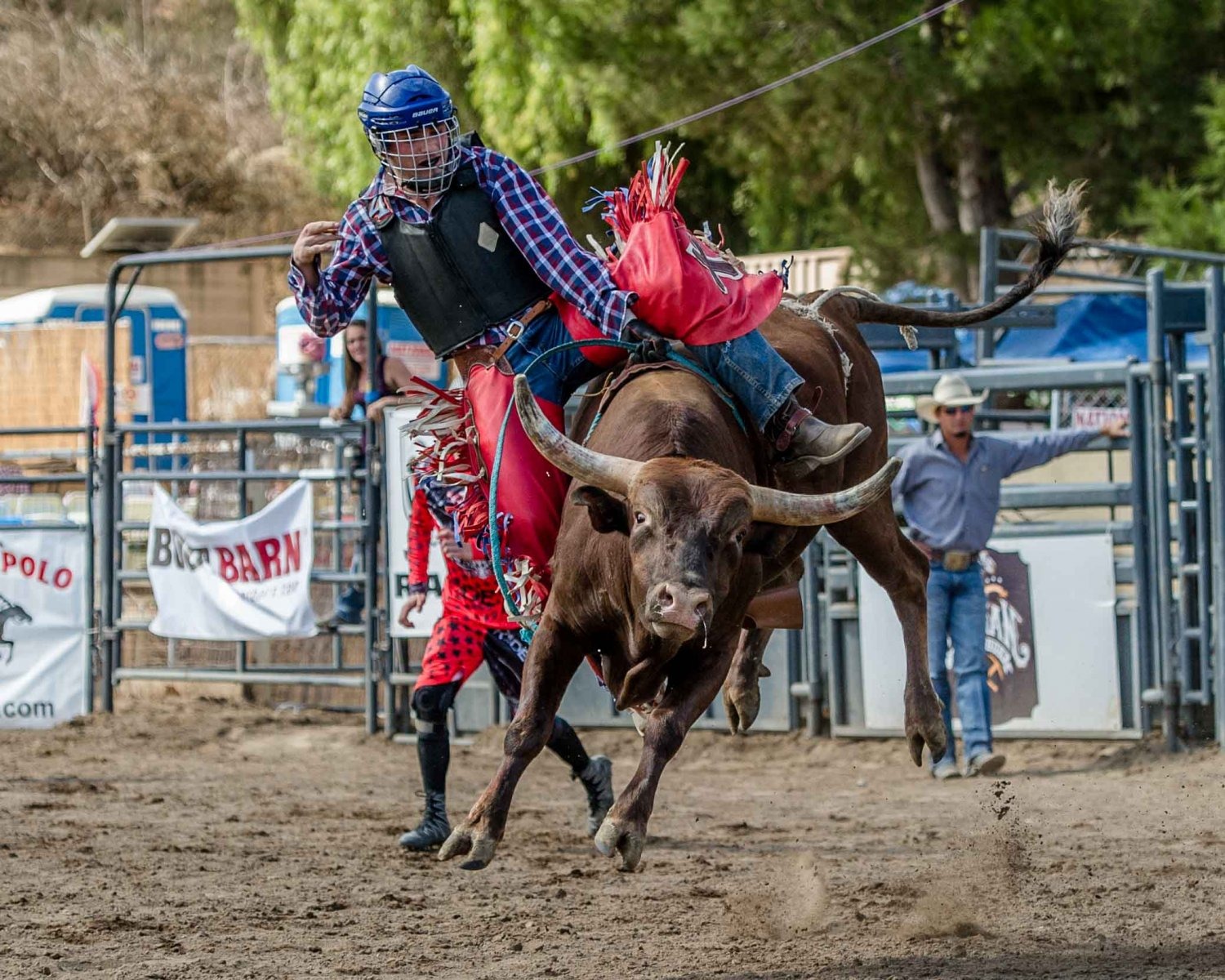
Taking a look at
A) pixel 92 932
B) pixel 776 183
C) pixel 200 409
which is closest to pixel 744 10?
pixel 776 183

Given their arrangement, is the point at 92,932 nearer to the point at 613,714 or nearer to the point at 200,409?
the point at 613,714

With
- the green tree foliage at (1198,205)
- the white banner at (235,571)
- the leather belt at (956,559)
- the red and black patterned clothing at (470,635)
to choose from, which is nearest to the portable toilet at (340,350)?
the white banner at (235,571)

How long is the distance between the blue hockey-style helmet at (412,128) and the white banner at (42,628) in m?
6.80

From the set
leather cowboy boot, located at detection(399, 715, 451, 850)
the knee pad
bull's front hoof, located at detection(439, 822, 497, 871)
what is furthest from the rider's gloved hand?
leather cowboy boot, located at detection(399, 715, 451, 850)

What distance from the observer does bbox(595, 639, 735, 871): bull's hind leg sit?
4.59m

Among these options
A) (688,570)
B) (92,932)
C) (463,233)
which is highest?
(463,233)

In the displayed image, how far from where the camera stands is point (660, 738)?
15.8 feet

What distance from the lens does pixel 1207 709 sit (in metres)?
9.28

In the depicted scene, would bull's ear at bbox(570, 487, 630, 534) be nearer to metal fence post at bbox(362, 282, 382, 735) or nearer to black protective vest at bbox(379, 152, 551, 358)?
black protective vest at bbox(379, 152, 551, 358)

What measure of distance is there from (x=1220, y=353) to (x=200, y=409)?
15659 millimetres

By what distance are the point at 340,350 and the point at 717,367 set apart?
11.2 m

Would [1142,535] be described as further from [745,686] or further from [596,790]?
[745,686]

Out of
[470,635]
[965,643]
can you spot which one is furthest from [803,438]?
[965,643]

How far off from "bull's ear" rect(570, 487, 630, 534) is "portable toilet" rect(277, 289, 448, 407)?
37.8 ft
